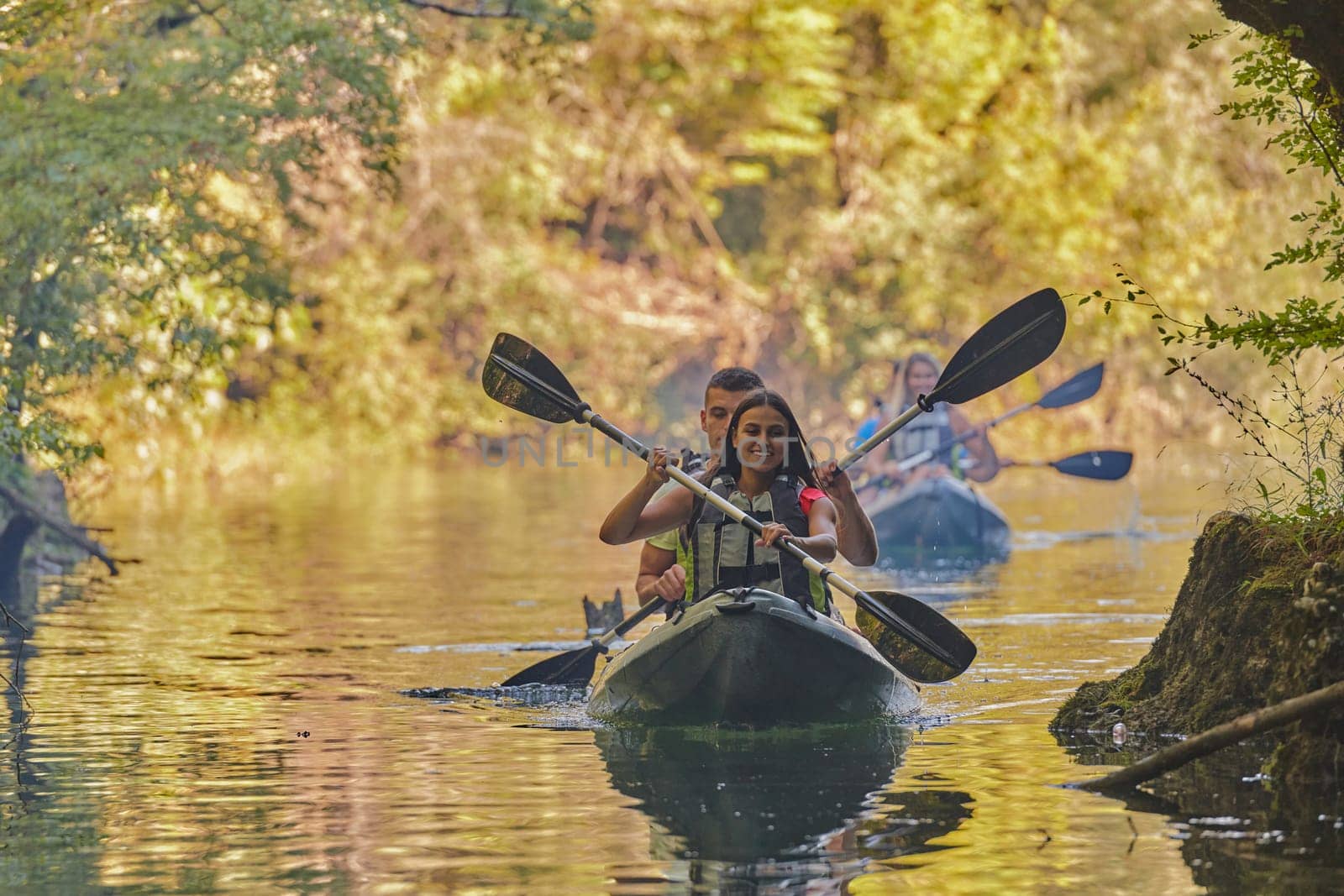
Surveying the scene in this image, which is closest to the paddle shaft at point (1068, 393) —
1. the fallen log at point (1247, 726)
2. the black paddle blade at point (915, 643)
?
the black paddle blade at point (915, 643)

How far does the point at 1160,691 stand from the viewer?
7004mm

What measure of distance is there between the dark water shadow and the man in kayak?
52.7 inches

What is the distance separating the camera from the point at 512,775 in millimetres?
6531

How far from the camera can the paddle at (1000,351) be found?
8422 millimetres

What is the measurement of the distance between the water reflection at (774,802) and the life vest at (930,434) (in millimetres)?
8893

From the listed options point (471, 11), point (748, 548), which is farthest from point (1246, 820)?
point (471, 11)

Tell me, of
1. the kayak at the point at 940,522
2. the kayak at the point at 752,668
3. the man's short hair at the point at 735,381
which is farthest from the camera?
the kayak at the point at 940,522

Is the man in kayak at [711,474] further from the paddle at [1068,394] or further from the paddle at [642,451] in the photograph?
the paddle at [1068,394]

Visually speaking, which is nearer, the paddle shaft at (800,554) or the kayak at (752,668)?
the kayak at (752,668)

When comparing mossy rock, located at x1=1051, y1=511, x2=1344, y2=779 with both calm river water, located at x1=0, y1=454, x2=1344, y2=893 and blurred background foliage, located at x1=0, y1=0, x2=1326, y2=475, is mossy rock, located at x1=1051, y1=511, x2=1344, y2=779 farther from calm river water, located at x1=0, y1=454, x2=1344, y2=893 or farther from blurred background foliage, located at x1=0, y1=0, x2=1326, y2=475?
blurred background foliage, located at x1=0, y1=0, x2=1326, y2=475

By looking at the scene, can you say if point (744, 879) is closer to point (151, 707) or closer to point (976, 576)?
point (151, 707)

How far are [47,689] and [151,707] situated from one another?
732 mm

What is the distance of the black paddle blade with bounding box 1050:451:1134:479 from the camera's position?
50.4 ft

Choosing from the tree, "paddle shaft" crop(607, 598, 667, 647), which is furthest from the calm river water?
the tree
